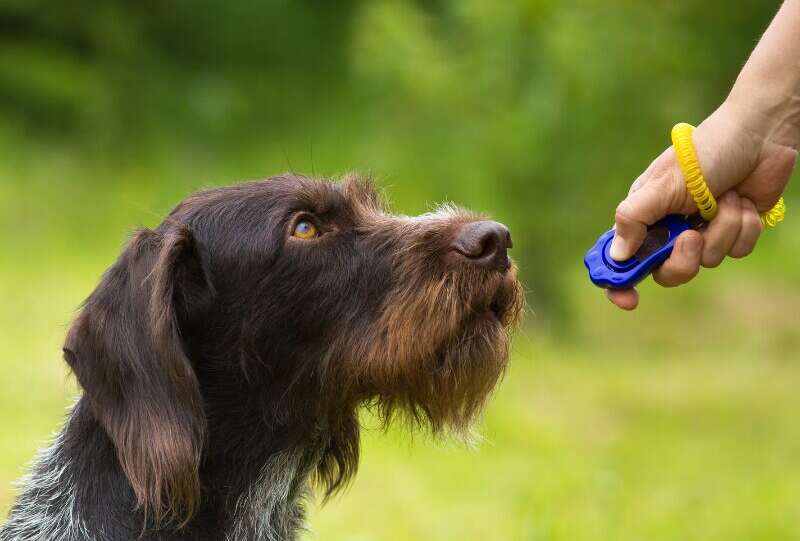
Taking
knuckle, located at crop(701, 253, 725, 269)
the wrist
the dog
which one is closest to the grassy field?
the dog

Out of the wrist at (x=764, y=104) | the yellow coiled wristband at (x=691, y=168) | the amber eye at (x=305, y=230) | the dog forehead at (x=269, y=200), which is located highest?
the wrist at (x=764, y=104)

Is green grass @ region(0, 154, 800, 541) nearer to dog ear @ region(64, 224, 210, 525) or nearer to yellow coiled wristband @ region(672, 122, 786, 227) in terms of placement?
dog ear @ region(64, 224, 210, 525)

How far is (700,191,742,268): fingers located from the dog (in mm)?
554

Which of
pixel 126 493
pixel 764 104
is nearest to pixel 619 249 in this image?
pixel 764 104

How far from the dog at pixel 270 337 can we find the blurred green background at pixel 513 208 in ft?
1.94

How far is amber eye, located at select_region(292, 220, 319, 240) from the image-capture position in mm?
3682

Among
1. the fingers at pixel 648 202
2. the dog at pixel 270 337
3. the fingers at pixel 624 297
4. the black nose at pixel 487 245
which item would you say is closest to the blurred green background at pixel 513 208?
the dog at pixel 270 337

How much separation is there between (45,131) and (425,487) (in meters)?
8.52

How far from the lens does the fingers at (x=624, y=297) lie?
3574 mm

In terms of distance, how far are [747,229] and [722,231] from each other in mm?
97

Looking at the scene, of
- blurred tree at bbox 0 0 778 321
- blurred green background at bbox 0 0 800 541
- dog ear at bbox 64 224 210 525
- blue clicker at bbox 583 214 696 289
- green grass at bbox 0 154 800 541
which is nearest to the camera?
dog ear at bbox 64 224 210 525

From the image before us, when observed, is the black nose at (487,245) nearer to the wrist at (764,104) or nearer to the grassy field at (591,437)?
the wrist at (764,104)

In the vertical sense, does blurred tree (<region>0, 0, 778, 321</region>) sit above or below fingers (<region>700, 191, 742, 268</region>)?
below

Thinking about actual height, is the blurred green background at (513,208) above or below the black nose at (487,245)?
below
